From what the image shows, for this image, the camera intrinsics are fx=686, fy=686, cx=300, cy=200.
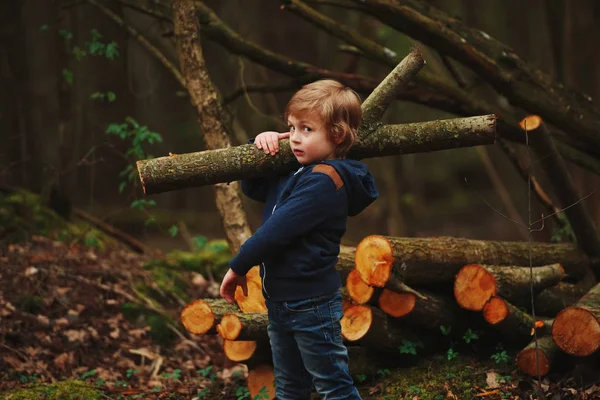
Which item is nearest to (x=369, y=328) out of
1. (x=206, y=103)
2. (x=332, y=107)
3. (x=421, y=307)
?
(x=421, y=307)

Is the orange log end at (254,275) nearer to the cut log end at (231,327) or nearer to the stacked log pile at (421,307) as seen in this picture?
the stacked log pile at (421,307)

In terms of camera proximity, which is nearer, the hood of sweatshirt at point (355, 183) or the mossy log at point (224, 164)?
the hood of sweatshirt at point (355, 183)

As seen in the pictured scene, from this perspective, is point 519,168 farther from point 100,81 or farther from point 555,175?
point 100,81

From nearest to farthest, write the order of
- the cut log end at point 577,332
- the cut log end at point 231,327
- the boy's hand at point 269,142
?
1. the boy's hand at point 269,142
2. the cut log end at point 577,332
3. the cut log end at point 231,327

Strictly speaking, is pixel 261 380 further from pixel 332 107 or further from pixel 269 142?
pixel 332 107

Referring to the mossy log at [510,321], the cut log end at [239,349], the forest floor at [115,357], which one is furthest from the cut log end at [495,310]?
the cut log end at [239,349]

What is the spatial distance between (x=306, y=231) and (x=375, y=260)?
1.20 metres

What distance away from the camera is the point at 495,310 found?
4.41 meters

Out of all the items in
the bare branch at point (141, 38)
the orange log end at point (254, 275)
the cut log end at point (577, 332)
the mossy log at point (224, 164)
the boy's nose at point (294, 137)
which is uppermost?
the bare branch at point (141, 38)

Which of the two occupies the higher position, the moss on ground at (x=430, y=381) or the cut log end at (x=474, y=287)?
the cut log end at (x=474, y=287)

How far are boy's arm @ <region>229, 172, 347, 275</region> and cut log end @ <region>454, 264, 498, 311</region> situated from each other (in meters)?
1.69

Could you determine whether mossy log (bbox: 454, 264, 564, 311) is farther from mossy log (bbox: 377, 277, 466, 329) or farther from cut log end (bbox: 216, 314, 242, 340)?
cut log end (bbox: 216, 314, 242, 340)

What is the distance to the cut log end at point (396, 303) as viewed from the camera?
14.6 feet

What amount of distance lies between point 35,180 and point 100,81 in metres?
5.39
